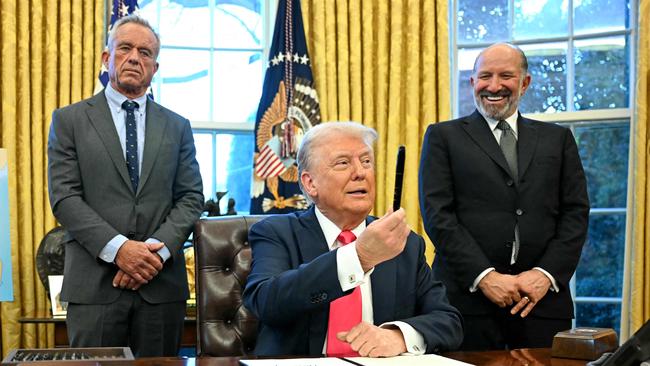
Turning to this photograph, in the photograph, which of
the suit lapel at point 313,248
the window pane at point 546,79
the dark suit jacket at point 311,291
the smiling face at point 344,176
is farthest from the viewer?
the window pane at point 546,79

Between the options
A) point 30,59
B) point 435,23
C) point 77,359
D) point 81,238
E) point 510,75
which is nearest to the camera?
point 77,359

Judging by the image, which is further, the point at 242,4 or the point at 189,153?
the point at 242,4

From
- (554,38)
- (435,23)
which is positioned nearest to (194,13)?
(435,23)

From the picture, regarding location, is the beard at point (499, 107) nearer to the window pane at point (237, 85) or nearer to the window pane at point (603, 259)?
the window pane at point (603, 259)

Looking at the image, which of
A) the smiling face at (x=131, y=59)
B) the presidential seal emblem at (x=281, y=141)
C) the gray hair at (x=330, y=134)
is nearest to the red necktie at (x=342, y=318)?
the gray hair at (x=330, y=134)

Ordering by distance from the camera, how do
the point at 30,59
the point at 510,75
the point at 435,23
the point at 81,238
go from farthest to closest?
the point at 435,23, the point at 30,59, the point at 510,75, the point at 81,238

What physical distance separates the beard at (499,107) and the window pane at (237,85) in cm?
216

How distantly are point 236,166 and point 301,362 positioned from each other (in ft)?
11.4

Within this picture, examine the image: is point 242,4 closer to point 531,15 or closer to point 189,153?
point 531,15

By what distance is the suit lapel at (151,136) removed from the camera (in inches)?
123

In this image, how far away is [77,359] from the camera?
1745mm

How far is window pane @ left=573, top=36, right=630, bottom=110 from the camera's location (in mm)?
4961

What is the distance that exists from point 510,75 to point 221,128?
7.55 feet

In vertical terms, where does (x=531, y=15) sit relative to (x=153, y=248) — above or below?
above
